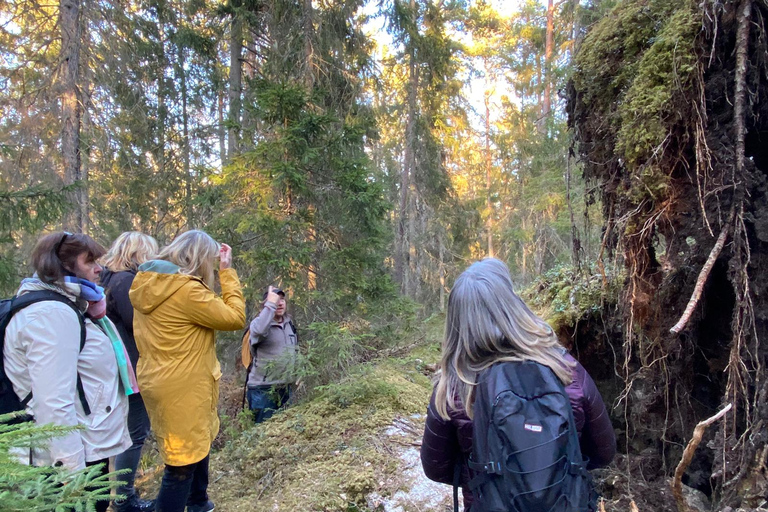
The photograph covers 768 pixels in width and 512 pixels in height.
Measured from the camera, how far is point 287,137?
19.8 feet

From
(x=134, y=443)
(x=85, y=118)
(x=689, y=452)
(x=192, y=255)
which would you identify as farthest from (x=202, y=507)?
(x=85, y=118)

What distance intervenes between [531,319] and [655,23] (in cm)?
305

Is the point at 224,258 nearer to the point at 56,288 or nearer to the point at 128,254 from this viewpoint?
the point at 128,254

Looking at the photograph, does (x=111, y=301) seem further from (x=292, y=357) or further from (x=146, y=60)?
(x=146, y=60)

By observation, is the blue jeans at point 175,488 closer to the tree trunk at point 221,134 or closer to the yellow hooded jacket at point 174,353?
the yellow hooded jacket at point 174,353

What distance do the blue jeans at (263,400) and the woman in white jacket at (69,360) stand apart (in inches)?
96.2

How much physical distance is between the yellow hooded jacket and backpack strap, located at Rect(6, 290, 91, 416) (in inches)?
16.5

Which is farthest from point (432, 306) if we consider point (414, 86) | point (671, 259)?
point (671, 259)

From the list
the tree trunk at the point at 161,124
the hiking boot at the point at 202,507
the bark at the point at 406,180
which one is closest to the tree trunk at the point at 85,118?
the tree trunk at the point at 161,124

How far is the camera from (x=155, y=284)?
294 centimetres

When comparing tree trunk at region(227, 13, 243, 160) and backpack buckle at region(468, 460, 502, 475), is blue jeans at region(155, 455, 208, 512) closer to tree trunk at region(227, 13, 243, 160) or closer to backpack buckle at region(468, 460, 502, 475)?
backpack buckle at region(468, 460, 502, 475)

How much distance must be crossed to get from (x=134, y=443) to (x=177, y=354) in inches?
44.8

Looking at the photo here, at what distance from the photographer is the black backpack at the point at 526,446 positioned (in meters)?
1.60

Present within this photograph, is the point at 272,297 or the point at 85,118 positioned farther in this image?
the point at 85,118
